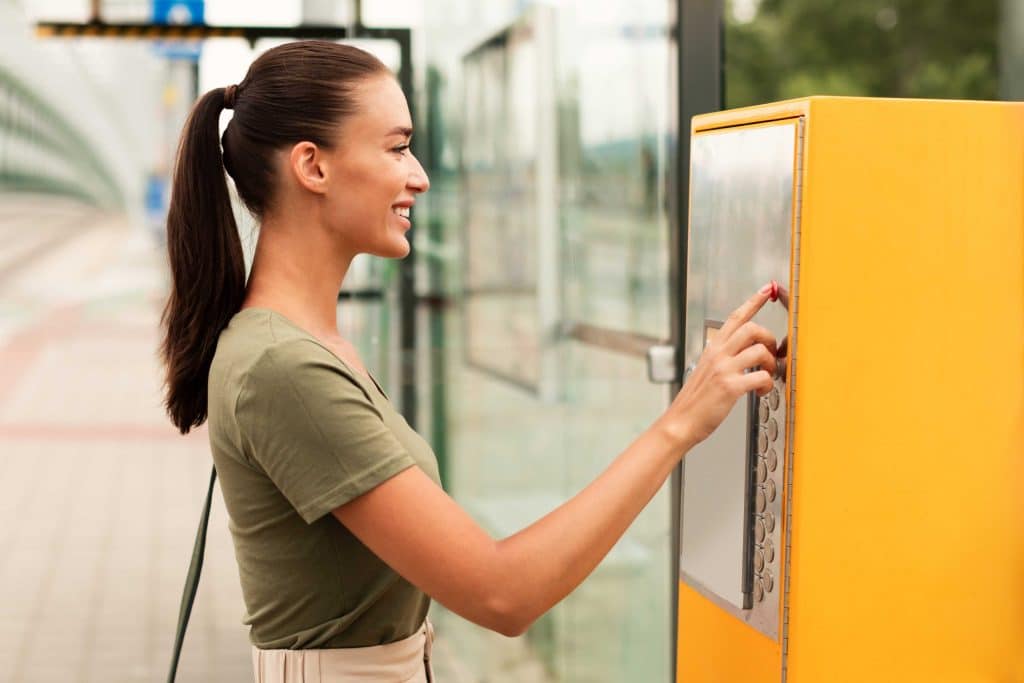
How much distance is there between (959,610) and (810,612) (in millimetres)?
184

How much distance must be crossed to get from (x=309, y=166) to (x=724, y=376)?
20.2 inches

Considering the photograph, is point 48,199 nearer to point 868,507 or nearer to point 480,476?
point 480,476

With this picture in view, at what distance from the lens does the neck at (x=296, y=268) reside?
5.40 feet

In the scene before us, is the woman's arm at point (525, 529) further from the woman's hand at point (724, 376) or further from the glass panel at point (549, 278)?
the glass panel at point (549, 278)

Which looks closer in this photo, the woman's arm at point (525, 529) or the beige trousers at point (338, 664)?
the woman's arm at point (525, 529)

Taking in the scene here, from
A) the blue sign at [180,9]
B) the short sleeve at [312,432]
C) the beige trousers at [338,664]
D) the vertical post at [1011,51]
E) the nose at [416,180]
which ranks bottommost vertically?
the beige trousers at [338,664]

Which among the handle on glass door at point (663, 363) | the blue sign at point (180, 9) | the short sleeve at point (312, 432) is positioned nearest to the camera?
the short sleeve at point (312, 432)

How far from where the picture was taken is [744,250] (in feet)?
5.54

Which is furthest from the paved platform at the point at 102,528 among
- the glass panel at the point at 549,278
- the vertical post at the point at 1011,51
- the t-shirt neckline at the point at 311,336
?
the vertical post at the point at 1011,51

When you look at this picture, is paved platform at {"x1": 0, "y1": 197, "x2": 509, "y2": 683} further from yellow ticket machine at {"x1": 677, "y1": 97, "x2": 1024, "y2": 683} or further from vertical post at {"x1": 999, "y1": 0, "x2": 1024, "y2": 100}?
vertical post at {"x1": 999, "y1": 0, "x2": 1024, "y2": 100}

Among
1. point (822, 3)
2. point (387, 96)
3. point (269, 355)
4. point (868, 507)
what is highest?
point (822, 3)

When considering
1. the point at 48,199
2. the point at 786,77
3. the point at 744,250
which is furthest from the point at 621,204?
the point at 786,77

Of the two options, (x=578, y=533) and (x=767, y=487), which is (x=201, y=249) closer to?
(x=578, y=533)

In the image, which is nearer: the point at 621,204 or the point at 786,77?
the point at 621,204
